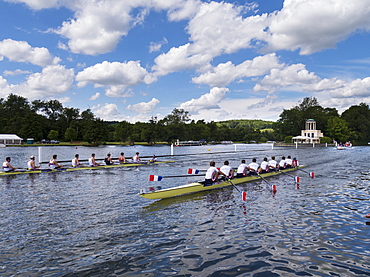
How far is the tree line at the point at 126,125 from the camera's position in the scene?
409 ft

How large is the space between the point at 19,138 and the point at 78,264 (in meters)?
122

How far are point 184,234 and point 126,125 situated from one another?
133866 mm

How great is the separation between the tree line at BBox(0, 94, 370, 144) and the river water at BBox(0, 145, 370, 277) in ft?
371

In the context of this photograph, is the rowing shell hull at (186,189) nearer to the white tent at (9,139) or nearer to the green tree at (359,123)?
the white tent at (9,139)

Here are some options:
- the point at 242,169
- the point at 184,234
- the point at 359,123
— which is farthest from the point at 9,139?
the point at 359,123

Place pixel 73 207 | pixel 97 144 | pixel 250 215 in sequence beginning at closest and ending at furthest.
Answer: pixel 250 215 < pixel 73 207 < pixel 97 144

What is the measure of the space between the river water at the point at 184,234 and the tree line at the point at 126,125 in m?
113

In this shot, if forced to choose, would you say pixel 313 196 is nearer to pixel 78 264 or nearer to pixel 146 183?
pixel 146 183

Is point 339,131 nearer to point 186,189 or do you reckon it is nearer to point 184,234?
point 186,189

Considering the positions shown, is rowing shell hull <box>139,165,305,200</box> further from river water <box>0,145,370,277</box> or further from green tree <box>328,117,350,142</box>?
green tree <box>328,117,350,142</box>

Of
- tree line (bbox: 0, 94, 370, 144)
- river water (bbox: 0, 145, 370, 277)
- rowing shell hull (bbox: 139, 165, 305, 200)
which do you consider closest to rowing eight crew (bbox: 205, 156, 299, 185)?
rowing shell hull (bbox: 139, 165, 305, 200)

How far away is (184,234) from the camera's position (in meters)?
10.1

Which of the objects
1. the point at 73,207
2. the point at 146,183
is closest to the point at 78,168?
the point at 146,183

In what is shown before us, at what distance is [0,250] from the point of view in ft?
27.9
